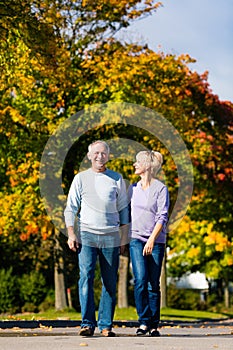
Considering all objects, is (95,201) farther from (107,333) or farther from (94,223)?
(107,333)

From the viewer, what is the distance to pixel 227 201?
2991 centimetres

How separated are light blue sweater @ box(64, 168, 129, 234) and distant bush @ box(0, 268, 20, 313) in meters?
24.8

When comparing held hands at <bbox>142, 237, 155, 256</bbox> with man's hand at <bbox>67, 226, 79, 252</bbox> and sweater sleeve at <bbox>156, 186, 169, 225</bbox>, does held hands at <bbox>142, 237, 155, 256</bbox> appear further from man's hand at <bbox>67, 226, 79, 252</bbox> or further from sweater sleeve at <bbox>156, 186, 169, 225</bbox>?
man's hand at <bbox>67, 226, 79, 252</bbox>

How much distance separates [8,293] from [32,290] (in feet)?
3.18

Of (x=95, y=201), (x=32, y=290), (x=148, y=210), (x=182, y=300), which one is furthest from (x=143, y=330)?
(x=182, y=300)

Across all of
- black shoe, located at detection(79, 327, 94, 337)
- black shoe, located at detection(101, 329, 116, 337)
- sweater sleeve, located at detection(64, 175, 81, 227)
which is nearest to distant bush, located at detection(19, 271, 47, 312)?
black shoe, located at detection(101, 329, 116, 337)

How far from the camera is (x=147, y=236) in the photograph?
388 inches

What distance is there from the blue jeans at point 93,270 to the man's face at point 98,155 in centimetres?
76

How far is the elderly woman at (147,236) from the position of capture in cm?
986

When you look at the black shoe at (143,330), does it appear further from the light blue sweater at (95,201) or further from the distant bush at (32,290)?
the distant bush at (32,290)

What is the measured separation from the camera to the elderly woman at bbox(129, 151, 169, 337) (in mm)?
9859

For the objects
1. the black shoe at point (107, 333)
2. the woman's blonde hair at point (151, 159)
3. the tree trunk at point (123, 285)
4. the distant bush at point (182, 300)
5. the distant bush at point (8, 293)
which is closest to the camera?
the black shoe at point (107, 333)

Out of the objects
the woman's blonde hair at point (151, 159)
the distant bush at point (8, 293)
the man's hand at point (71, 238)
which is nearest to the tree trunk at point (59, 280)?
the distant bush at point (8, 293)

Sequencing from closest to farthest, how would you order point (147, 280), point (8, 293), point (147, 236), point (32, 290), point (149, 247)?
point (149, 247)
point (147, 236)
point (147, 280)
point (8, 293)
point (32, 290)
